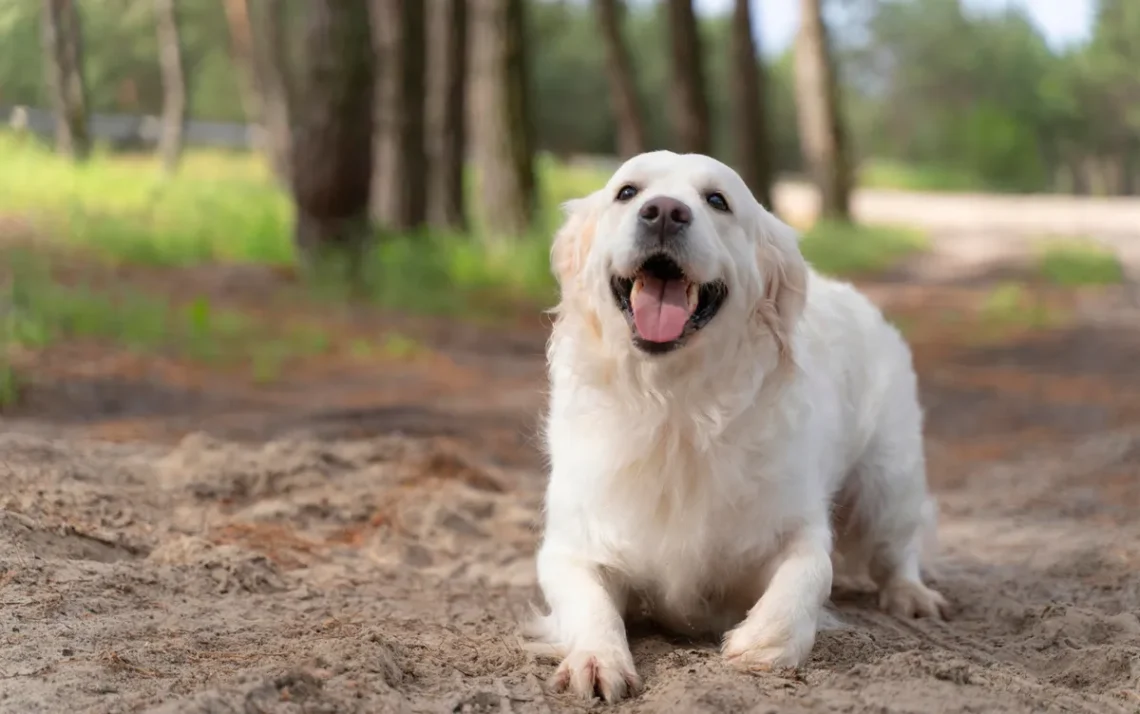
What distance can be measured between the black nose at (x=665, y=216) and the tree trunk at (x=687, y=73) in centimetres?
1319

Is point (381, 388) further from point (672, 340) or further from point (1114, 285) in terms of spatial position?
point (1114, 285)

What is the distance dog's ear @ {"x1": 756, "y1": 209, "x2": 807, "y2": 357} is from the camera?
3635 mm

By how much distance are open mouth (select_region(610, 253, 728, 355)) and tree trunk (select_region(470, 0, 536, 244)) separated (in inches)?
408

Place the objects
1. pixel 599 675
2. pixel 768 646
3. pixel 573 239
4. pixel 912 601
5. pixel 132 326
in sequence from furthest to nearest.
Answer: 1. pixel 132 326
2. pixel 912 601
3. pixel 573 239
4. pixel 768 646
5. pixel 599 675

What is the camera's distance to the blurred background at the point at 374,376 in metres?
3.20

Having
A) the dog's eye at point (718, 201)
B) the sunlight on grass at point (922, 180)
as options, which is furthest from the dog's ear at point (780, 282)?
the sunlight on grass at point (922, 180)

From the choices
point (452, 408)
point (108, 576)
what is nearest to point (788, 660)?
point (108, 576)

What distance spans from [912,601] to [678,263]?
5.34 feet

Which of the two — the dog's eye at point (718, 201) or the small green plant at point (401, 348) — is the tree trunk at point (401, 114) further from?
the dog's eye at point (718, 201)

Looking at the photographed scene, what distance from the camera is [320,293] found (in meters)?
10.8

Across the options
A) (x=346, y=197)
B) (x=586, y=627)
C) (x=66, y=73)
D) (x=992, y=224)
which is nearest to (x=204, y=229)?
(x=346, y=197)

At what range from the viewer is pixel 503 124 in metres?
13.9

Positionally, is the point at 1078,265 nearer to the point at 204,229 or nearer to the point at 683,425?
the point at 204,229

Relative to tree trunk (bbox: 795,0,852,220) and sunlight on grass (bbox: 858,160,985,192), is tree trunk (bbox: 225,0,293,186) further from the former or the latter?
sunlight on grass (bbox: 858,160,985,192)
